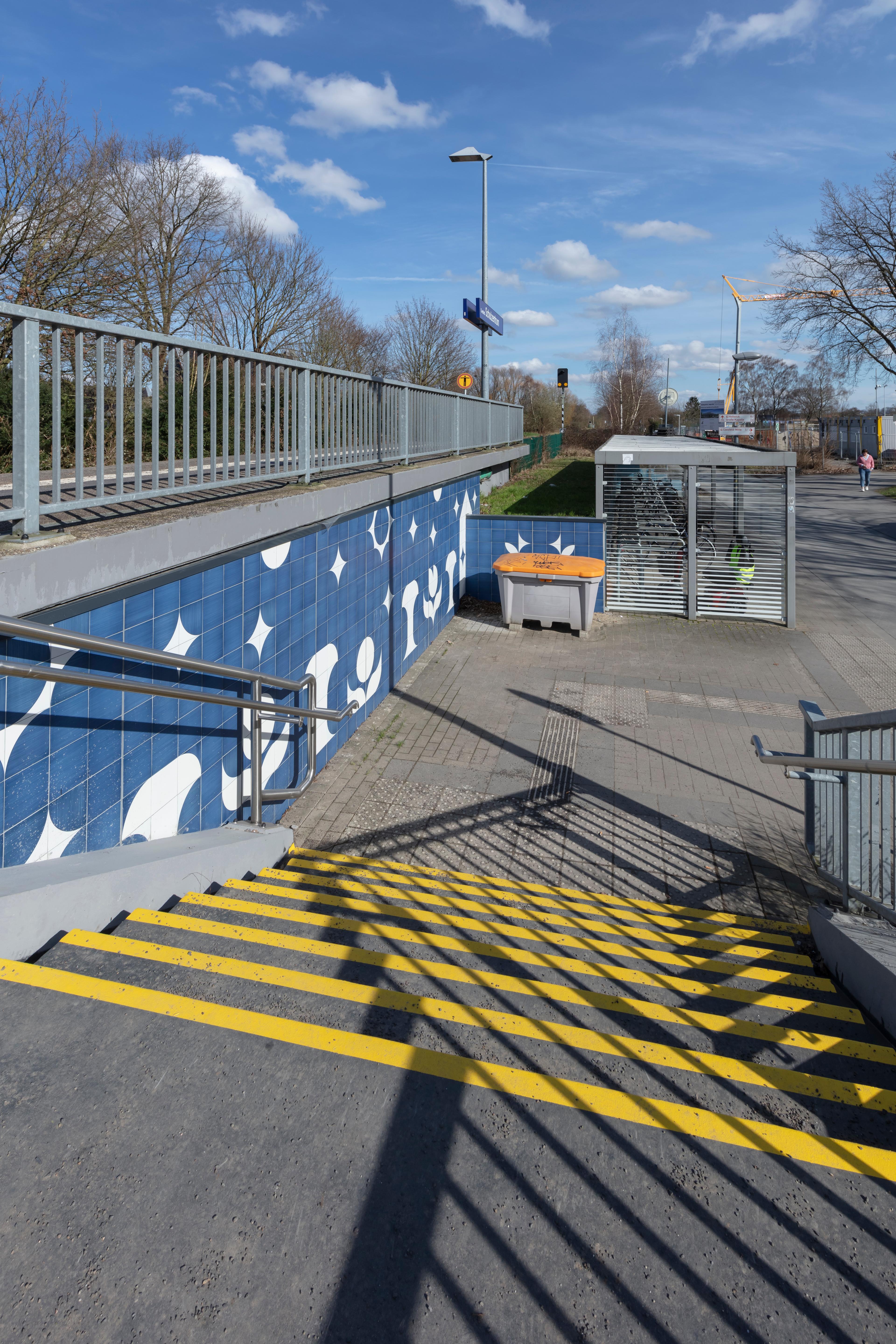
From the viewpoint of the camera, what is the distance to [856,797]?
4.68 metres

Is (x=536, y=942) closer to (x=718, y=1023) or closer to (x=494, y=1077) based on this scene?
(x=718, y=1023)

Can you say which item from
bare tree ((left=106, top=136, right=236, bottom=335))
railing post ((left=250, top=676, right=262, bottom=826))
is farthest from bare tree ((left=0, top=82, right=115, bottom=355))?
railing post ((left=250, top=676, right=262, bottom=826))

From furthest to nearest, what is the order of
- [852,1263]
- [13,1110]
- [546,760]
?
1. [546,760]
2. [13,1110]
3. [852,1263]

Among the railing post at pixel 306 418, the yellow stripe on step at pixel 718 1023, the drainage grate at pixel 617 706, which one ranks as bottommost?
the yellow stripe on step at pixel 718 1023

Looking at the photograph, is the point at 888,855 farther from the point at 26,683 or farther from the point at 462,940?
the point at 26,683

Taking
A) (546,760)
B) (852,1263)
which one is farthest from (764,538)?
(852,1263)

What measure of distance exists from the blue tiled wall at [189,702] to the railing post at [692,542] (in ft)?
19.3

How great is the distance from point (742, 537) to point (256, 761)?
1056 cm

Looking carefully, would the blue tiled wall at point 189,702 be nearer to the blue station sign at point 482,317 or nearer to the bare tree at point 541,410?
the blue station sign at point 482,317

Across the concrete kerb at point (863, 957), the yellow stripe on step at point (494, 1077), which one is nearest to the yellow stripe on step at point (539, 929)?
the concrete kerb at point (863, 957)

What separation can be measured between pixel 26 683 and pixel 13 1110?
182 centimetres

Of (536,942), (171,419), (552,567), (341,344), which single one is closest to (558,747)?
(536,942)

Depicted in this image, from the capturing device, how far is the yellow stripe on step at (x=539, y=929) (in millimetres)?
3936

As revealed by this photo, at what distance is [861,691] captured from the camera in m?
10.1
